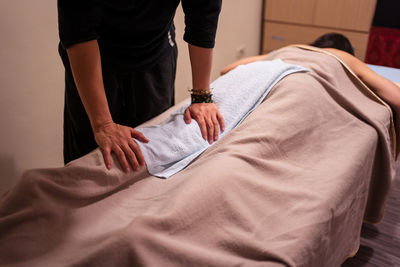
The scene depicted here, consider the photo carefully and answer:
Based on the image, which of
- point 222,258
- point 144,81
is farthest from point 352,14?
point 222,258

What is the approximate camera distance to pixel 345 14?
2.69 m

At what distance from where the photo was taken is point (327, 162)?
102cm

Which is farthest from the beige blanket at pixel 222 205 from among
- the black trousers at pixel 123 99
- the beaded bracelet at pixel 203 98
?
the black trousers at pixel 123 99

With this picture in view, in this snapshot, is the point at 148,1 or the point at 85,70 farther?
the point at 148,1

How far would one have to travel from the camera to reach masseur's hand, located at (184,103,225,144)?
3.50ft

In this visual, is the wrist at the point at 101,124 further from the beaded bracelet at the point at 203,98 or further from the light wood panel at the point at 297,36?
the light wood panel at the point at 297,36

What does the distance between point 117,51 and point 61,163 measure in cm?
102

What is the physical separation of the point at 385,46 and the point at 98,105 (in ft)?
8.79

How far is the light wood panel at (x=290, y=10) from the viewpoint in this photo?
2.85 metres

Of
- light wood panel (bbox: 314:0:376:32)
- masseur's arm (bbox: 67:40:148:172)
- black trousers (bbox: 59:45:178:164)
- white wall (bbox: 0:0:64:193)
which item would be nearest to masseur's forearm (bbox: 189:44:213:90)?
black trousers (bbox: 59:45:178:164)

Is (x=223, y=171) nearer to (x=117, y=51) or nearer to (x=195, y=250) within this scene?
(x=195, y=250)

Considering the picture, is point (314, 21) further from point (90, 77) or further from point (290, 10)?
point (90, 77)

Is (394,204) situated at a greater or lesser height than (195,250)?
lesser

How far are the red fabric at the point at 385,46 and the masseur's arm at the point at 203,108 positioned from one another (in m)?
2.25
